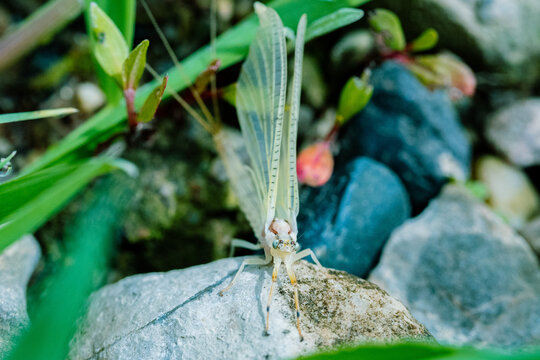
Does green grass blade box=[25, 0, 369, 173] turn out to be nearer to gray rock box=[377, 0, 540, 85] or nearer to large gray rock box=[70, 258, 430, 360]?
large gray rock box=[70, 258, 430, 360]

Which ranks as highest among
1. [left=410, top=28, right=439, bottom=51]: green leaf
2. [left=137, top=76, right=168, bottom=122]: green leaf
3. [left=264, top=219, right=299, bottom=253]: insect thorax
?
[left=137, top=76, right=168, bottom=122]: green leaf

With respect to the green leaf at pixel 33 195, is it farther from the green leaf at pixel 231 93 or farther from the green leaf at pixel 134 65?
the green leaf at pixel 231 93

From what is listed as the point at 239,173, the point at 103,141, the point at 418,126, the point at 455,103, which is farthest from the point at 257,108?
the point at 455,103

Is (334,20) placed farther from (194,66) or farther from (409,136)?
(409,136)

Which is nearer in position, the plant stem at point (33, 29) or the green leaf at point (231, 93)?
the green leaf at point (231, 93)

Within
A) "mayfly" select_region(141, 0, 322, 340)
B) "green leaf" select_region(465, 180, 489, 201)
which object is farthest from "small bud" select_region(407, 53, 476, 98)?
"mayfly" select_region(141, 0, 322, 340)

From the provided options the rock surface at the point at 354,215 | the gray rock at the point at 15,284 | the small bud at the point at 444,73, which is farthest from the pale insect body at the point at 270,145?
the small bud at the point at 444,73

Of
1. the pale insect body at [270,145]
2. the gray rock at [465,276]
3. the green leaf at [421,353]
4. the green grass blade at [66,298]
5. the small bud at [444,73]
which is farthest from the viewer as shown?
the small bud at [444,73]
